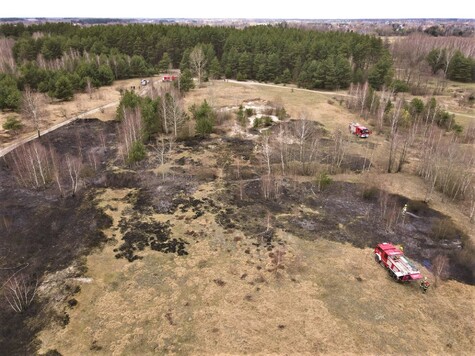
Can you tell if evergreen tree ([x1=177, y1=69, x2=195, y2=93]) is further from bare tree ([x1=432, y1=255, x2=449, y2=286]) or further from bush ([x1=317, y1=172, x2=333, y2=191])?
bare tree ([x1=432, y1=255, x2=449, y2=286])

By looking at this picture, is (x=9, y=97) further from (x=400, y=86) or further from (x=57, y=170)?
(x=400, y=86)

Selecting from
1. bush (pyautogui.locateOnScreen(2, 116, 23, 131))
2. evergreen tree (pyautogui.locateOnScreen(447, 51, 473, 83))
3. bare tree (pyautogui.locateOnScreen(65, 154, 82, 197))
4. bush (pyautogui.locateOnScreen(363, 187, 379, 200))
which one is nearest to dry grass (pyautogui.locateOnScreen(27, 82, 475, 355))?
bush (pyautogui.locateOnScreen(363, 187, 379, 200))

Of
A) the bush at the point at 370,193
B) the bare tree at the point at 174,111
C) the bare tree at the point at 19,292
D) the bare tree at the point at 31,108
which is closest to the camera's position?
the bare tree at the point at 19,292

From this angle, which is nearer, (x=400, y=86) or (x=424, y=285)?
(x=424, y=285)

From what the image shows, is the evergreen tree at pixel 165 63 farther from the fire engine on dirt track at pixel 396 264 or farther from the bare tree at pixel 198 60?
the fire engine on dirt track at pixel 396 264

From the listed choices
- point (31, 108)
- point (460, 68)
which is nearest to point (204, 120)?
point (31, 108)

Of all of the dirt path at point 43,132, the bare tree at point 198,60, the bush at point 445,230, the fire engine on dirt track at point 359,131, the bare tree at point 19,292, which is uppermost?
the bare tree at point 198,60

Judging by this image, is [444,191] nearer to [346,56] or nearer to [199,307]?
[199,307]

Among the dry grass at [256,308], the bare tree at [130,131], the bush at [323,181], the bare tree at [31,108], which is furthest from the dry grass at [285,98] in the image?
the dry grass at [256,308]

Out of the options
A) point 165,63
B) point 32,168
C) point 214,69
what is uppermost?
point 165,63
